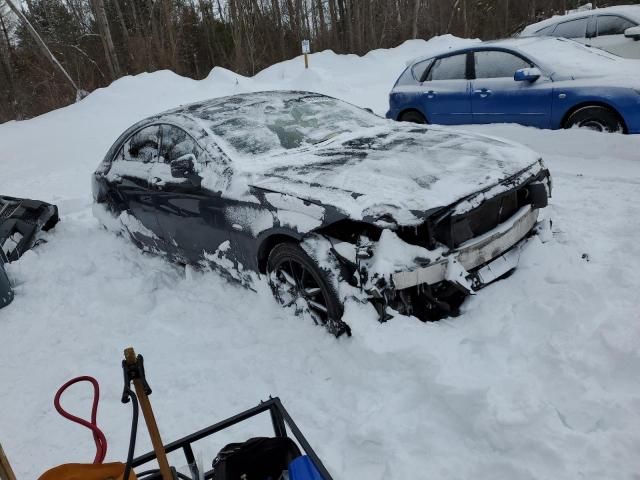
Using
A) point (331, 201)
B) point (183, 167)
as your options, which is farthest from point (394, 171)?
point (183, 167)

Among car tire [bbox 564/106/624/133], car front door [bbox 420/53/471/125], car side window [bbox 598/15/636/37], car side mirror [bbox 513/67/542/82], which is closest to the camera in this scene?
car tire [bbox 564/106/624/133]

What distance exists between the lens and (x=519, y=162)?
129 inches

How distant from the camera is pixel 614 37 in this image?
8953 mm

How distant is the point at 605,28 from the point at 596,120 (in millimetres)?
4662

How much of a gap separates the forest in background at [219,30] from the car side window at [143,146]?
60.5 feet

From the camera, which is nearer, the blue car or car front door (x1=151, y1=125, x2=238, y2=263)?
car front door (x1=151, y1=125, x2=238, y2=263)

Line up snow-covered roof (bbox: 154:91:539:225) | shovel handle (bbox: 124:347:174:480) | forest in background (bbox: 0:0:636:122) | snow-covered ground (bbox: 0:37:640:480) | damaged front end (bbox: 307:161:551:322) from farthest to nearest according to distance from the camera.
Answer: forest in background (bbox: 0:0:636:122), snow-covered roof (bbox: 154:91:539:225), damaged front end (bbox: 307:161:551:322), snow-covered ground (bbox: 0:37:640:480), shovel handle (bbox: 124:347:174:480)

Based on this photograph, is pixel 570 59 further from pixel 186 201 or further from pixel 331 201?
pixel 186 201

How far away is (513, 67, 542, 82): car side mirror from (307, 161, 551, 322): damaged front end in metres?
3.68

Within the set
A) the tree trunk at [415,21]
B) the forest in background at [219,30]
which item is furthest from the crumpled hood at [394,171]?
the tree trunk at [415,21]

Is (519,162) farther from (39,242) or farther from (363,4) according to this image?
(363,4)

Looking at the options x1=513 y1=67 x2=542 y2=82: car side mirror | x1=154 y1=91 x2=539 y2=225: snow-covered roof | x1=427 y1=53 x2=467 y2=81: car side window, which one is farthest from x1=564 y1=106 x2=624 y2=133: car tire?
x1=154 y1=91 x2=539 y2=225: snow-covered roof

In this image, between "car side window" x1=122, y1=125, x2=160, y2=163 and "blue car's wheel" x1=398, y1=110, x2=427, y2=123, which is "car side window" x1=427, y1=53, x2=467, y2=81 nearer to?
"blue car's wheel" x1=398, y1=110, x2=427, y2=123

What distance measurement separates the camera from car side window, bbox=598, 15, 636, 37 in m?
8.98
